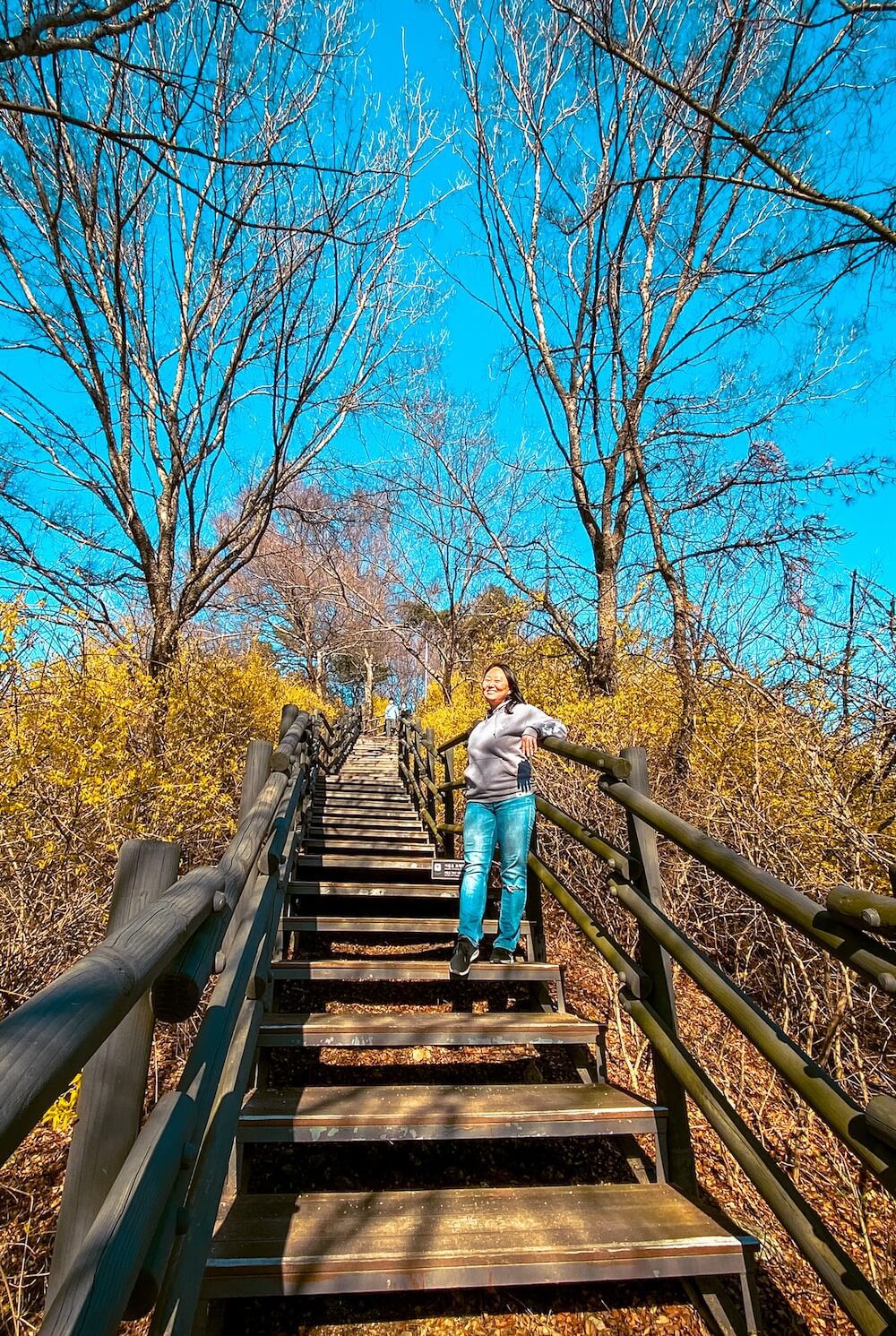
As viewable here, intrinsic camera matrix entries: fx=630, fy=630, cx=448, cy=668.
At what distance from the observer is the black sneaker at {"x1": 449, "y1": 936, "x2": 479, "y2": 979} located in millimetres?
2924

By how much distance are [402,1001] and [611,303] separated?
7.74 m

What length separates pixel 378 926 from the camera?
3.52 metres

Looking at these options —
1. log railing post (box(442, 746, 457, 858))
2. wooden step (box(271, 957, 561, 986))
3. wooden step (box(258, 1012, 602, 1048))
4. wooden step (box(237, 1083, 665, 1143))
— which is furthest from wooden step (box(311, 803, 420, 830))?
wooden step (box(237, 1083, 665, 1143))

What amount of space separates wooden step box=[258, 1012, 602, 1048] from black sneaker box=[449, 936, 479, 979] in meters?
0.26

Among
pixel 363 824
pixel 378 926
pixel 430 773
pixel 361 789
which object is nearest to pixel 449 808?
pixel 430 773

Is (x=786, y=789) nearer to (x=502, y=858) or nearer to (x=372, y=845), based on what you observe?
(x=502, y=858)

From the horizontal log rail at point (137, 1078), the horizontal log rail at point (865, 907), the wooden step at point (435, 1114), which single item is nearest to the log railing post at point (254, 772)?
the horizontal log rail at point (137, 1078)

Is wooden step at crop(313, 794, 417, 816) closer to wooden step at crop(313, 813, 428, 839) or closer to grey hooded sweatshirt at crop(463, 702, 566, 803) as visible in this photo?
wooden step at crop(313, 813, 428, 839)

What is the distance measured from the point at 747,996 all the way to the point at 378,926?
7.22ft

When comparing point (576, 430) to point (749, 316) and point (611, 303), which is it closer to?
point (611, 303)

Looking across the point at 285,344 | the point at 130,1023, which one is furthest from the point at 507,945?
the point at 285,344

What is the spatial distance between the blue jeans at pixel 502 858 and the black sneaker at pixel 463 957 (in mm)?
84

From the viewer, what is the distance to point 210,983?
3.90 metres

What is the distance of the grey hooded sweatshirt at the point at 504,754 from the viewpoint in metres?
3.23
